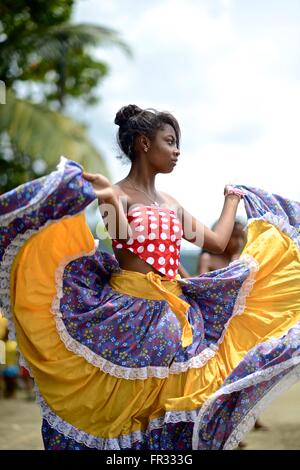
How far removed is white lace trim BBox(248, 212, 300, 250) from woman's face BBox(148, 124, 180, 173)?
484 mm

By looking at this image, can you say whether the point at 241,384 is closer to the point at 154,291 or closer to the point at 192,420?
the point at 192,420

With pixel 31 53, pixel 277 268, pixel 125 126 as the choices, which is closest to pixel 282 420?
pixel 277 268

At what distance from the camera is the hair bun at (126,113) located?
126 inches

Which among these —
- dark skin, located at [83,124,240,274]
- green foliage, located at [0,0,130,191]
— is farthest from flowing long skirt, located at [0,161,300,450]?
green foliage, located at [0,0,130,191]

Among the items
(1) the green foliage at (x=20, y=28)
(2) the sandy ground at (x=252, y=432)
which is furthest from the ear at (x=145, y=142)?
(1) the green foliage at (x=20, y=28)

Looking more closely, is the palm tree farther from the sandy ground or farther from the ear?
the ear

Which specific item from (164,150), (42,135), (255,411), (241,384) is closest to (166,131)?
(164,150)

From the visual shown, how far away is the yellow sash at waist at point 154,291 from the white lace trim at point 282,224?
0.57m

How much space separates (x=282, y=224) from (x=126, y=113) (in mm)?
868

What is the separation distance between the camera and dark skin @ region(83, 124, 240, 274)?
115 inches

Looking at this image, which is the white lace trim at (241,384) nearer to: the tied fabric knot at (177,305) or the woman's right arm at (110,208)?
the tied fabric knot at (177,305)

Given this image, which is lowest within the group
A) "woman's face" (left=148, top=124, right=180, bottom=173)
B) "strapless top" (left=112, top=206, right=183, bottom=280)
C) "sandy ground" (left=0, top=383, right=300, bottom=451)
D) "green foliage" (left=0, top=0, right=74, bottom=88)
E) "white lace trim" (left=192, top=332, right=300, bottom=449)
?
"sandy ground" (left=0, top=383, right=300, bottom=451)

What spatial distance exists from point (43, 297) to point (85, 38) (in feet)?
28.8
